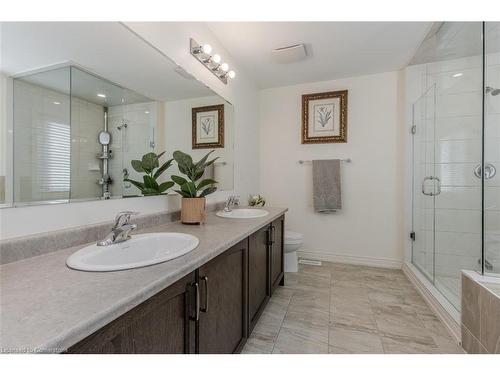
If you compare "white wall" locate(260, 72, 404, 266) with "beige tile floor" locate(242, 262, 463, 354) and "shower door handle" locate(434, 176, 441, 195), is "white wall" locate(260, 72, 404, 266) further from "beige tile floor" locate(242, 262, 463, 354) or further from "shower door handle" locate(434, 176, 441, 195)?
"beige tile floor" locate(242, 262, 463, 354)

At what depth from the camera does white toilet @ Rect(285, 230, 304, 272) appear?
2.32 metres

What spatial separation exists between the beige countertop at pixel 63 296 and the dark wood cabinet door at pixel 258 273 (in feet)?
2.00

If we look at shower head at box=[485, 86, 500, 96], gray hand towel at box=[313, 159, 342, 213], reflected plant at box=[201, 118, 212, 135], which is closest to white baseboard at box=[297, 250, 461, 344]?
gray hand towel at box=[313, 159, 342, 213]

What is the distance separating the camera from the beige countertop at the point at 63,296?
0.39m

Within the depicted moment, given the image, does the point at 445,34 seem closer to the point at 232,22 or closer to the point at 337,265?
the point at 232,22

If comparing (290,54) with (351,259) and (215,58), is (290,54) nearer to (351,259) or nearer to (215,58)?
(215,58)

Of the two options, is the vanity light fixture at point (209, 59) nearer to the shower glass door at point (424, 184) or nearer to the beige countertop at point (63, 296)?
the beige countertop at point (63, 296)

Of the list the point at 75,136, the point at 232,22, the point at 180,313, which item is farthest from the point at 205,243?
the point at 232,22

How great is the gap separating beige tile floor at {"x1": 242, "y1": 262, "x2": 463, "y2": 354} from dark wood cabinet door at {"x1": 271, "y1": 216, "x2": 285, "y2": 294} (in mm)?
149

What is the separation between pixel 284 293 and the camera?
200 cm

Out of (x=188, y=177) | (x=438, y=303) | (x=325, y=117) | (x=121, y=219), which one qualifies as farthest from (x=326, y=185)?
(x=121, y=219)

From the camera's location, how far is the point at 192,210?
137cm

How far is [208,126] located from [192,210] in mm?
773

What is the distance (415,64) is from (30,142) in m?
3.10
